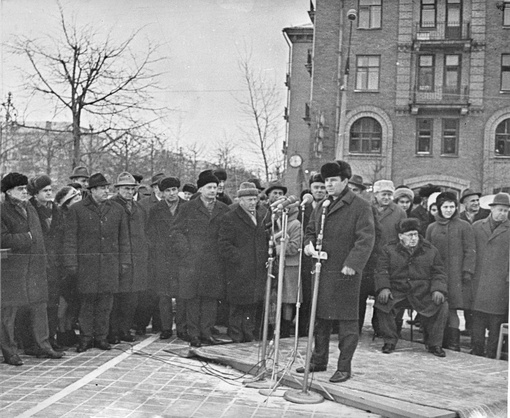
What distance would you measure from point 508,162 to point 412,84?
107cm

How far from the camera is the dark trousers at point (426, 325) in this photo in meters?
6.96

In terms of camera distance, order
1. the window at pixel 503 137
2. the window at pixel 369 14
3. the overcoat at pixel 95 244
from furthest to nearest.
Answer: the overcoat at pixel 95 244 < the window at pixel 369 14 < the window at pixel 503 137

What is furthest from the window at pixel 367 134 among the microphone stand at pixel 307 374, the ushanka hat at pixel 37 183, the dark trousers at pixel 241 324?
the ushanka hat at pixel 37 183

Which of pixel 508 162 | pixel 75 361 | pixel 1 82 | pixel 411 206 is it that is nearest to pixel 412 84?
pixel 508 162

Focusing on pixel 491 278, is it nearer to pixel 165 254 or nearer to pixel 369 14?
pixel 369 14

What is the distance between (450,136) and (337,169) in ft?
3.29

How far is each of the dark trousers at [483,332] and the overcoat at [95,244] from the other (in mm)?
3492

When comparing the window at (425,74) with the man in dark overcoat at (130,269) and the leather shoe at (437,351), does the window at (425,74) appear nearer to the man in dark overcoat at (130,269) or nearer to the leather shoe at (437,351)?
the leather shoe at (437,351)

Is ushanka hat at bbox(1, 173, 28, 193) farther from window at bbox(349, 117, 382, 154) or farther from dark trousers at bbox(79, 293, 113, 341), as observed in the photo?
window at bbox(349, 117, 382, 154)

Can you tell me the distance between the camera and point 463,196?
6793 millimetres

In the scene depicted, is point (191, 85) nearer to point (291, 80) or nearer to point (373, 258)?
point (291, 80)

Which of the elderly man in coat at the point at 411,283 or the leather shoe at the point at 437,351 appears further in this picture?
the elderly man in coat at the point at 411,283

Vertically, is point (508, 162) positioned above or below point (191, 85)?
below

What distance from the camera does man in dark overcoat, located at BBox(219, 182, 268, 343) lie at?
23.8 ft
